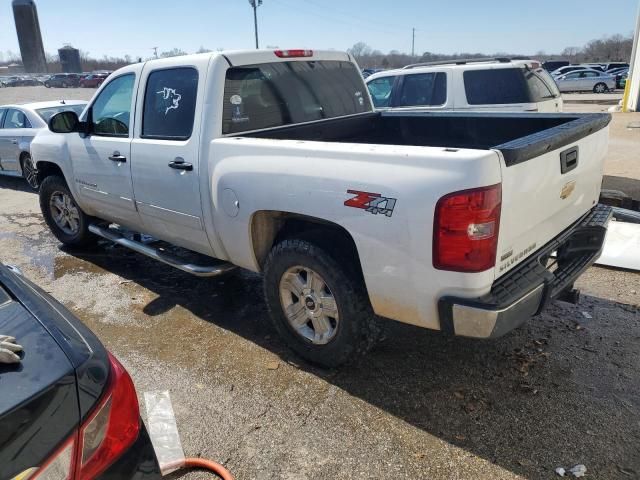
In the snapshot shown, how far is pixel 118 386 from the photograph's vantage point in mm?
1680

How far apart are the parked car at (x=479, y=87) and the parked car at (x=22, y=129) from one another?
583cm

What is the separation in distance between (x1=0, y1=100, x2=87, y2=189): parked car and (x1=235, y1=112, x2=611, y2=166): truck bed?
640 centimetres

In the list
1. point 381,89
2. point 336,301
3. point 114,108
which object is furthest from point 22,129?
point 336,301

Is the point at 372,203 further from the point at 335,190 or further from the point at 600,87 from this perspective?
the point at 600,87

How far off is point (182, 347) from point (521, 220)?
2.53 m

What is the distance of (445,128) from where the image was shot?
14.7 ft

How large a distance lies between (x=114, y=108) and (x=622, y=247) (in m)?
5.08

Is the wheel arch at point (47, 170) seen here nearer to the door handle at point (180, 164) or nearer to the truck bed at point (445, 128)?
the door handle at point (180, 164)

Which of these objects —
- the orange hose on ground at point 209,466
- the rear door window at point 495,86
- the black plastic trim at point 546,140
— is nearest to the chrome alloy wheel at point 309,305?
the orange hose on ground at point 209,466

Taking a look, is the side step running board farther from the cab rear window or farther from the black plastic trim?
the cab rear window

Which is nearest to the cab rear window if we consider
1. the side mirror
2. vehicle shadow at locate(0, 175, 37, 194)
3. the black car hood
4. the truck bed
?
the truck bed

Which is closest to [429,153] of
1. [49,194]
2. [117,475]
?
[117,475]

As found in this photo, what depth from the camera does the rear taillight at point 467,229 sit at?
7.72ft

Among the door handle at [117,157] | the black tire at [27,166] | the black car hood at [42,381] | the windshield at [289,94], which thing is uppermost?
the windshield at [289,94]
